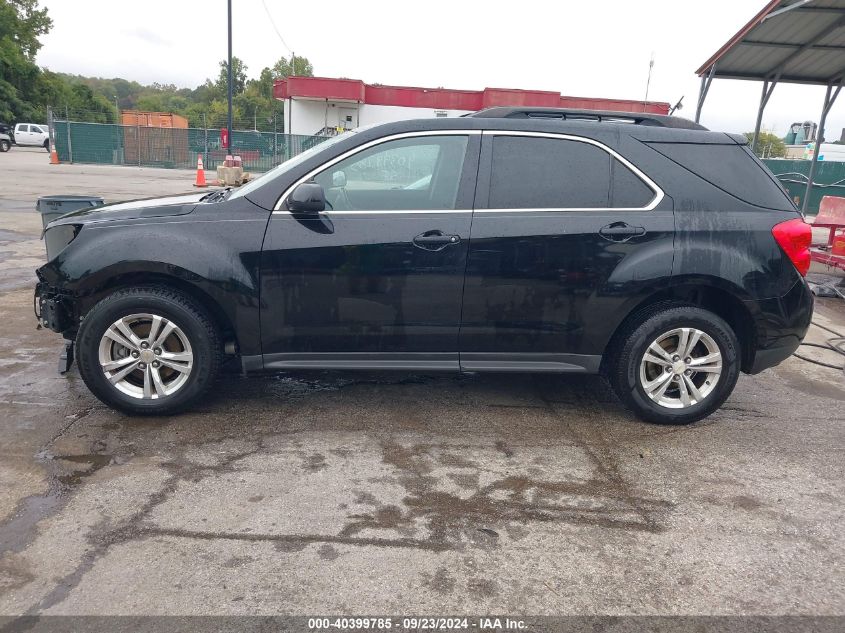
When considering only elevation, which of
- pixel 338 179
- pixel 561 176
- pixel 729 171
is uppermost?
pixel 729 171

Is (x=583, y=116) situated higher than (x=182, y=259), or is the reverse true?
(x=583, y=116)

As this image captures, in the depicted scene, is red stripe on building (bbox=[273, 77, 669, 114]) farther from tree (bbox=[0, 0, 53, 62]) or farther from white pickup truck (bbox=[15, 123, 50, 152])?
tree (bbox=[0, 0, 53, 62])

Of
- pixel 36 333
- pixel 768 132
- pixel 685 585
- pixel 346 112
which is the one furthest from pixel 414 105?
pixel 768 132

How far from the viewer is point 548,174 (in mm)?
4062

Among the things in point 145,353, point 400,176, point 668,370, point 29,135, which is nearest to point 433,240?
point 400,176

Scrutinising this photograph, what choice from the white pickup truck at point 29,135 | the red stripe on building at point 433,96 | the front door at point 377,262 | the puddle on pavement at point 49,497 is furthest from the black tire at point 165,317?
the white pickup truck at point 29,135

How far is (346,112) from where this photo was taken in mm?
41750

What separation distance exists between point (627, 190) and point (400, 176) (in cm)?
146

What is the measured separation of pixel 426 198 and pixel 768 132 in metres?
114

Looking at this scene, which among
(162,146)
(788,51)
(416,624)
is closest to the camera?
(416,624)

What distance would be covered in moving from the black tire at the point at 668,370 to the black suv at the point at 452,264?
14 millimetres

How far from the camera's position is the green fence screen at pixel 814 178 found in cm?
2105

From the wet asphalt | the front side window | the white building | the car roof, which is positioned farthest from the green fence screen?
the front side window

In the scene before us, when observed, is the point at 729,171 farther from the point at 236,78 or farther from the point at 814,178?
the point at 236,78
